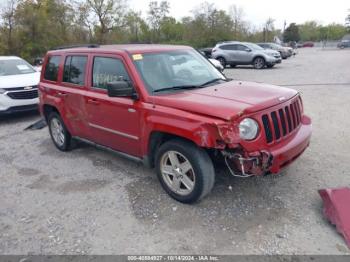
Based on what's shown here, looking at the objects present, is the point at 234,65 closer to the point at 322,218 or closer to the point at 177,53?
the point at 177,53

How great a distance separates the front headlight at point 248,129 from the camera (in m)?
3.26

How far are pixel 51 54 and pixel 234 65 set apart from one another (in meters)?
17.3

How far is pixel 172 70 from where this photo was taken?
4.28m

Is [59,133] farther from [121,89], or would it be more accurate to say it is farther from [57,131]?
[121,89]

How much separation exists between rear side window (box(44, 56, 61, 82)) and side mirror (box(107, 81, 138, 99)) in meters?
2.17

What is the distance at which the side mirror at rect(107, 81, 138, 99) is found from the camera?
371 cm

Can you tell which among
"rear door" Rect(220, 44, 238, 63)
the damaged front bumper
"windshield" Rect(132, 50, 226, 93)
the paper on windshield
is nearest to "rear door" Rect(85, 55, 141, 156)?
"windshield" Rect(132, 50, 226, 93)

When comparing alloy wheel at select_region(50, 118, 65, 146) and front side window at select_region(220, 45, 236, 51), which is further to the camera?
front side window at select_region(220, 45, 236, 51)

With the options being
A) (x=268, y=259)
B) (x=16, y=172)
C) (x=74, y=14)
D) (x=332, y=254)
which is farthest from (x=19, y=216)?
(x=74, y=14)

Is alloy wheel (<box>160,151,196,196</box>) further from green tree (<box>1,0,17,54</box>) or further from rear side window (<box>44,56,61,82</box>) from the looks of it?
green tree (<box>1,0,17,54</box>)

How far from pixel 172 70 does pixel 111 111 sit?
100 centimetres

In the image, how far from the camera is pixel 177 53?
4594 mm

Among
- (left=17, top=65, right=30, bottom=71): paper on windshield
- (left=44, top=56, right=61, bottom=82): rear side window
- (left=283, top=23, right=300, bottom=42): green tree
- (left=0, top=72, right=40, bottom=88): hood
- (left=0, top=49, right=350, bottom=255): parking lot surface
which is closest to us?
(left=0, top=49, right=350, bottom=255): parking lot surface

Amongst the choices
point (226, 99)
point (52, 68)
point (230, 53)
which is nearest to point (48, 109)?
point (52, 68)
